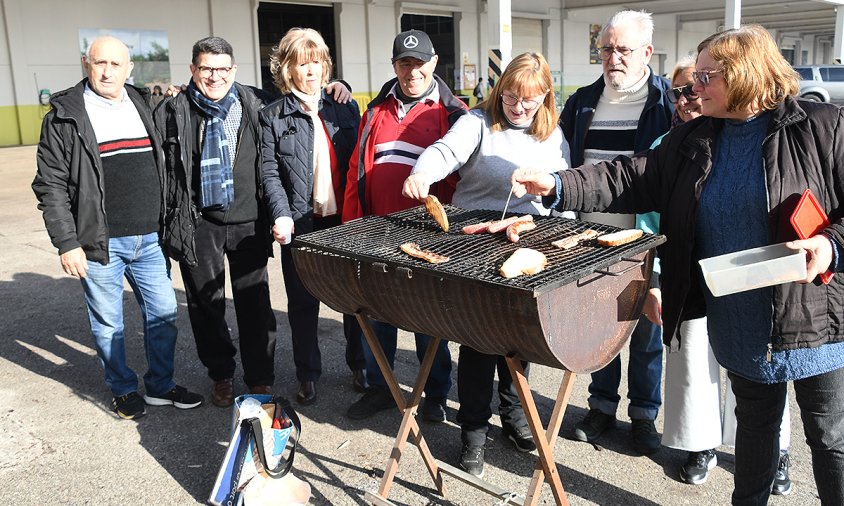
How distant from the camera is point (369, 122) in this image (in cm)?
342

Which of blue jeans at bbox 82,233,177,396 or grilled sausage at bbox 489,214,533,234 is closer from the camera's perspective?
grilled sausage at bbox 489,214,533,234

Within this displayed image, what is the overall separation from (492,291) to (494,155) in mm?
1077

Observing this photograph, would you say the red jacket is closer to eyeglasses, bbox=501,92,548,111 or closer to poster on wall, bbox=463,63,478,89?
eyeglasses, bbox=501,92,548,111

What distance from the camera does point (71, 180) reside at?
3.36 meters

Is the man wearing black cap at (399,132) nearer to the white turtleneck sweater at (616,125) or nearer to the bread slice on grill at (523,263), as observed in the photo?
the white turtleneck sweater at (616,125)

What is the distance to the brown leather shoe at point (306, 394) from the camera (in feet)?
12.6

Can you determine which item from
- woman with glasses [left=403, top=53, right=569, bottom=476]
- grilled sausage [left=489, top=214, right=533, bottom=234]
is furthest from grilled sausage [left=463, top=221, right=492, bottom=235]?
woman with glasses [left=403, top=53, right=569, bottom=476]

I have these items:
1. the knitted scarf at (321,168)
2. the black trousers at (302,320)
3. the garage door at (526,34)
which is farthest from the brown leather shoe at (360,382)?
the garage door at (526,34)

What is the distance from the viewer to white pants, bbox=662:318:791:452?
294 cm

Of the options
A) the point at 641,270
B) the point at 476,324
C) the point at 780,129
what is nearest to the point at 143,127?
the point at 476,324

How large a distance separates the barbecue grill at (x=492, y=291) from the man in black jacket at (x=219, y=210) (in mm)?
1050

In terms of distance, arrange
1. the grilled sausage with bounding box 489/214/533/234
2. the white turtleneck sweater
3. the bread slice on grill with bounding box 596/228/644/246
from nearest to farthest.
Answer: the bread slice on grill with bounding box 596/228/644/246, the grilled sausage with bounding box 489/214/533/234, the white turtleneck sweater

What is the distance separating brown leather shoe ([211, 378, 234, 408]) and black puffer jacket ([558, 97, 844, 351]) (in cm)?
241

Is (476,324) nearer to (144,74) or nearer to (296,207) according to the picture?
(296,207)
